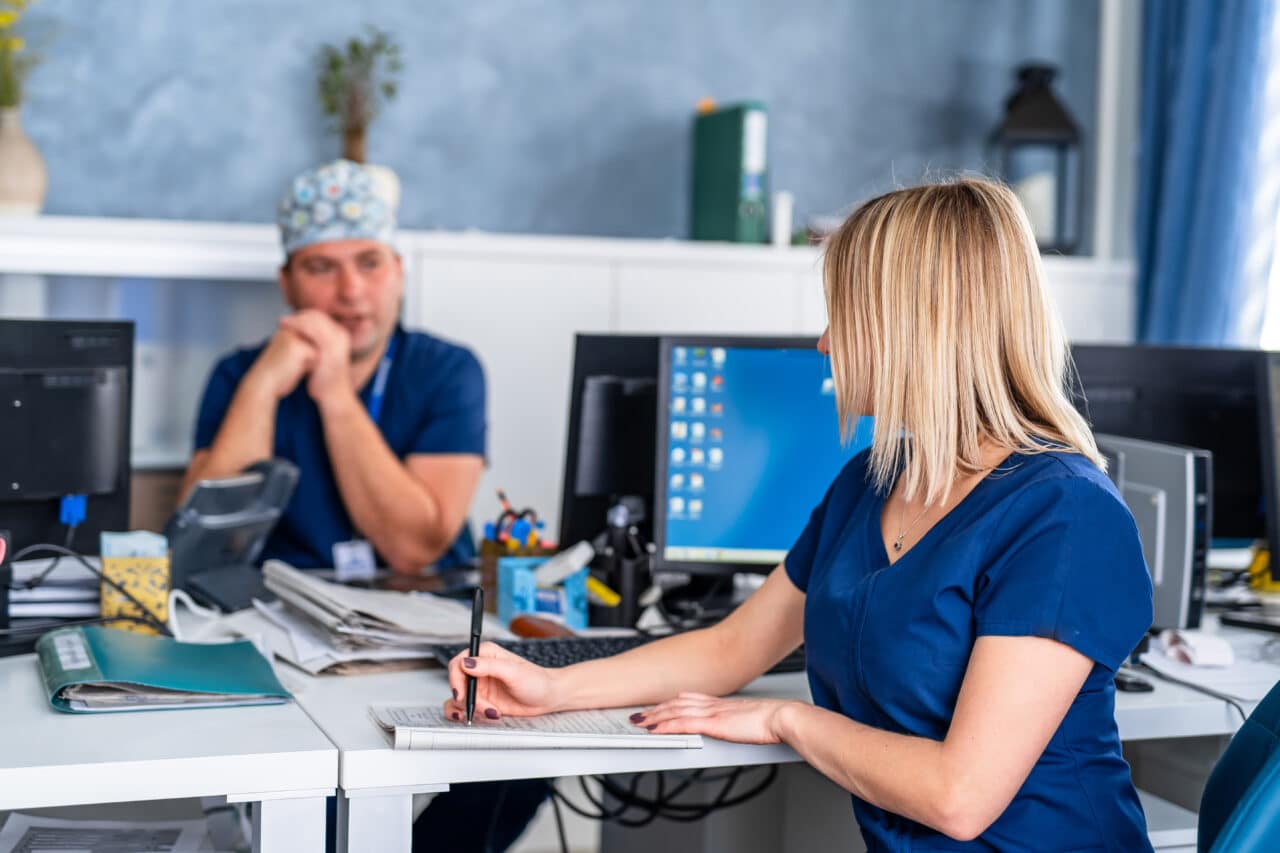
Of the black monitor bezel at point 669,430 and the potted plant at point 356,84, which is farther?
the potted plant at point 356,84

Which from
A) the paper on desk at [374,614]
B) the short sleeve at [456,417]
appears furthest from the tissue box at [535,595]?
the short sleeve at [456,417]

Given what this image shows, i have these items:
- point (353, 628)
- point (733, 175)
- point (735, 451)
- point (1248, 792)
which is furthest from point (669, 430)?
point (733, 175)

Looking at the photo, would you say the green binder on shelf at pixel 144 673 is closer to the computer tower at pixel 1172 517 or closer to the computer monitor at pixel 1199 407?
the computer tower at pixel 1172 517

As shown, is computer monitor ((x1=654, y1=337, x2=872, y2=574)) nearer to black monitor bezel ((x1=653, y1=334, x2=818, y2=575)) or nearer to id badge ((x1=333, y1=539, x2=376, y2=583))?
black monitor bezel ((x1=653, y1=334, x2=818, y2=575))

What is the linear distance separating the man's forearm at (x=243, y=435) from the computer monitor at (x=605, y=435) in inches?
25.7

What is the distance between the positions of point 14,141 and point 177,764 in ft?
7.28

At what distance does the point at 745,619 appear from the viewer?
160 cm

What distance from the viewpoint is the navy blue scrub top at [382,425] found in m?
2.57

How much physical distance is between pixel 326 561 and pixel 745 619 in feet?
3.95

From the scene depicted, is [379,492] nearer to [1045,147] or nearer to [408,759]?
[408,759]

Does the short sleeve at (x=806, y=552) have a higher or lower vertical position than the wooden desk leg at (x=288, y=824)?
higher

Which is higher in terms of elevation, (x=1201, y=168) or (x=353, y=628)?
(x=1201, y=168)

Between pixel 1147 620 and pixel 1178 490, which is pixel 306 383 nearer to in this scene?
pixel 1178 490

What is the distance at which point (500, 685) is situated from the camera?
1.46m
